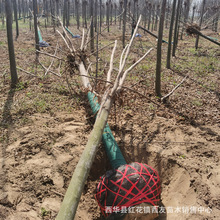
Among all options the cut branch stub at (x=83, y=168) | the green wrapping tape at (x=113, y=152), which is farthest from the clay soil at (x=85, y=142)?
the cut branch stub at (x=83, y=168)

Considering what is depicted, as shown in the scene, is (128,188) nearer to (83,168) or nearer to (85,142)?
(83,168)

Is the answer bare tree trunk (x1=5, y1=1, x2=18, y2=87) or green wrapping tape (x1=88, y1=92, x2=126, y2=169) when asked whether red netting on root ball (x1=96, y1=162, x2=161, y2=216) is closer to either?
green wrapping tape (x1=88, y1=92, x2=126, y2=169)

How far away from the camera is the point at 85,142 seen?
11.6ft

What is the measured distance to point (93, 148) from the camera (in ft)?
7.30

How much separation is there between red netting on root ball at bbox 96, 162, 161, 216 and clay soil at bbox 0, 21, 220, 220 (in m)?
0.44

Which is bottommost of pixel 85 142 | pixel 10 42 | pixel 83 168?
pixel 85 142

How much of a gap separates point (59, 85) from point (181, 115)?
3.46m

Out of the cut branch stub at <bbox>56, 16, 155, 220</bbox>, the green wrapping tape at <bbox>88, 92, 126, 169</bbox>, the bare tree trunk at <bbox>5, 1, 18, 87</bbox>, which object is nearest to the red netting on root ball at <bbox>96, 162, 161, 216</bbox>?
the green wrapping tape at <bbox>88, 92, 126, 169</bbox>

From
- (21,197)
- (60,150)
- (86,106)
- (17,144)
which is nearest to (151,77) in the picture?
(86,106)

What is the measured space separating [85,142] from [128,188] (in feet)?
4.33

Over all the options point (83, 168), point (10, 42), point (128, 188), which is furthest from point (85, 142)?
point (10, 42)

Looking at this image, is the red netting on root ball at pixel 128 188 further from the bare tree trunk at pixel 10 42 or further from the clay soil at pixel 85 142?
the bare tree trunk at pixel 10 42

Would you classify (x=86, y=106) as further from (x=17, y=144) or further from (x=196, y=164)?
(x=196, y=164)

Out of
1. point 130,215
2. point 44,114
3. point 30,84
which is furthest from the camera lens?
point 30,84
